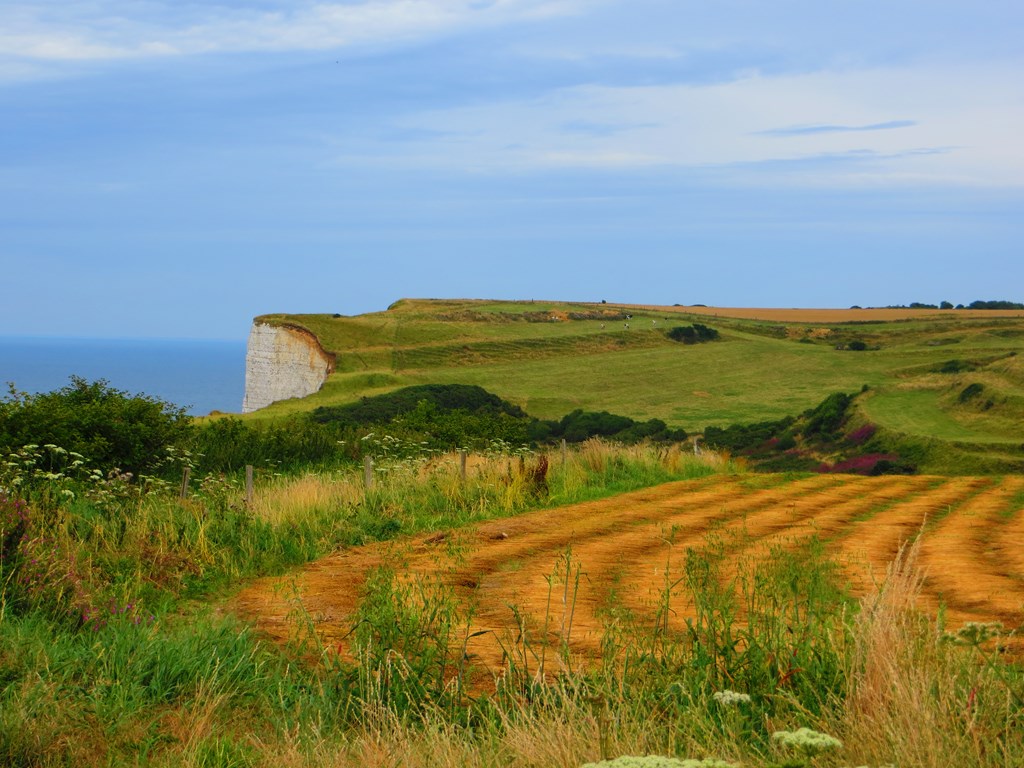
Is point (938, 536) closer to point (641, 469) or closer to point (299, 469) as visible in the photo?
point (641, 469)

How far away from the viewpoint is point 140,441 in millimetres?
16297

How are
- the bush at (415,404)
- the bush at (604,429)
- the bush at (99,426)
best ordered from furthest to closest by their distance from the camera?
the bush at (415,404) → the bush at (604,429) → the bush at (99,426)

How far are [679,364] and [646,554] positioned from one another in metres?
48.0

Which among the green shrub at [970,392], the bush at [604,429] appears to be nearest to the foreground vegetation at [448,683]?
the bush at [604,429]

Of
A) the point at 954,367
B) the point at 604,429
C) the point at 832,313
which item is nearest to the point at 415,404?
the point at 604,429

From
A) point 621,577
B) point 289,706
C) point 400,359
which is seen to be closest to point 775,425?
point 400,359

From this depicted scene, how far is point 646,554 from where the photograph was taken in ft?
36.9

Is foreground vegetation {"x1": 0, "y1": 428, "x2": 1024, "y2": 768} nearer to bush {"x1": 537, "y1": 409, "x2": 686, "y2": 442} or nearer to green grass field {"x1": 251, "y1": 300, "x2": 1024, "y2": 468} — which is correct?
bush {"x1": 537, "y1": 409, "x2": 686, "y2": 442}

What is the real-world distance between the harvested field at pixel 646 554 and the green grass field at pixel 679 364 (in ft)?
66.1

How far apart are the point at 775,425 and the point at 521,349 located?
1966 centimetres

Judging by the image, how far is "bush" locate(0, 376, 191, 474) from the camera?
49.6 feet

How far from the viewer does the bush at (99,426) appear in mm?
15133

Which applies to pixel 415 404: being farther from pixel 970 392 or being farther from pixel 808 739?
pixel 808 739

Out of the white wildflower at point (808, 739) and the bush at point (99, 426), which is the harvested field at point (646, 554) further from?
the bush at point (99, 426)
